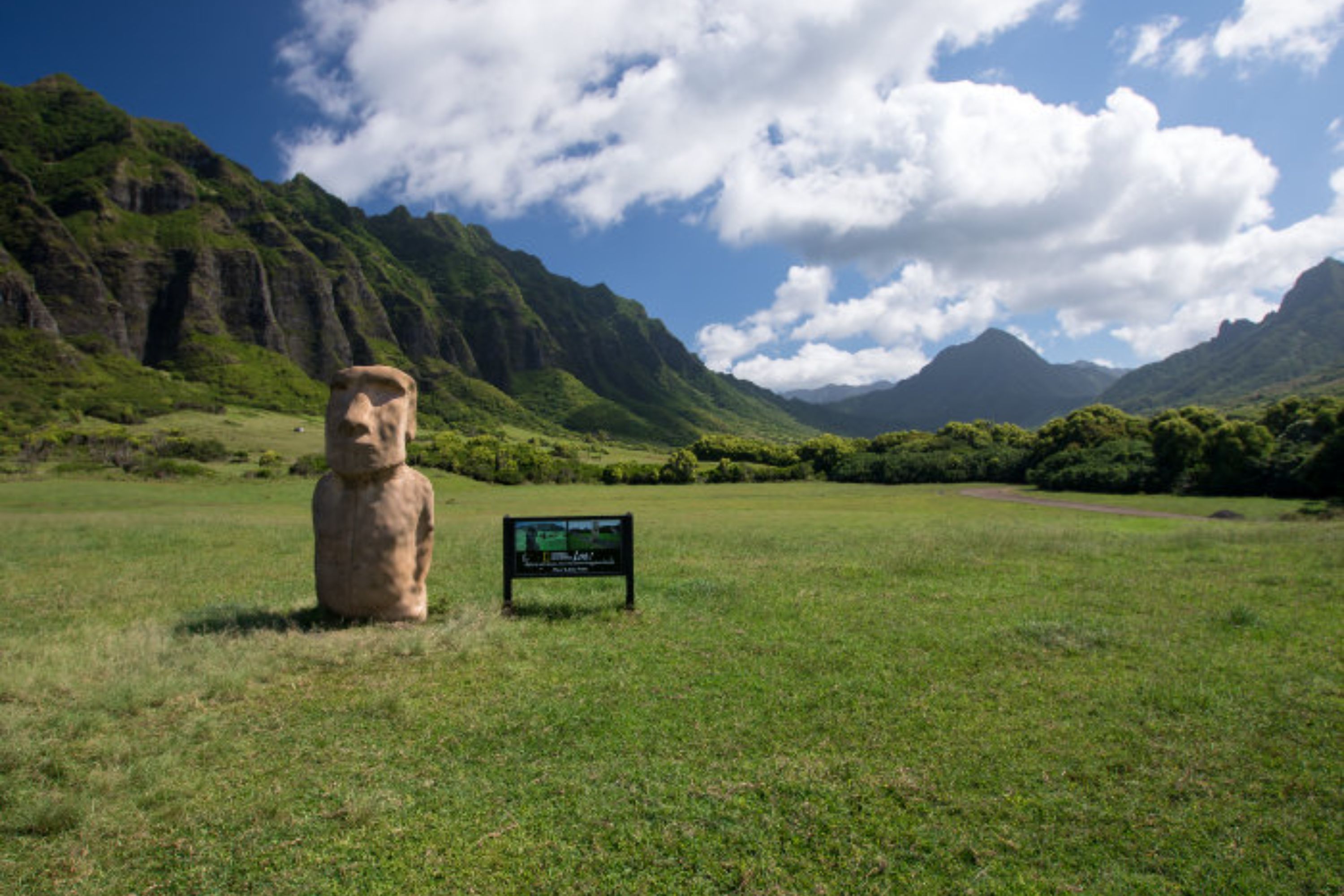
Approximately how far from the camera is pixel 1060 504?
42.6 meters

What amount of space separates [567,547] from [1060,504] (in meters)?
40.8

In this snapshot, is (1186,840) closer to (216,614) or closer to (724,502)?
(216,614)

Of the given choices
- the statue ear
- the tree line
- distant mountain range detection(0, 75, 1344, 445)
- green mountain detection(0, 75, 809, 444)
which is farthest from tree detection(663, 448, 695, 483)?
distant mountain range detection(0, 75, 1344, 445)

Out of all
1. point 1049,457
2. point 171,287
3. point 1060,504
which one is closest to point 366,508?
point 1060,504

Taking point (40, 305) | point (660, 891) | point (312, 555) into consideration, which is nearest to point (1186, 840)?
point (660, 891)

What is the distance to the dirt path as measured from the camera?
33.4 m

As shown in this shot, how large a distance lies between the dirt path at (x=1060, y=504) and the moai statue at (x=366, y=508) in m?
32.9

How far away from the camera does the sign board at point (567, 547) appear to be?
11406 millimetres

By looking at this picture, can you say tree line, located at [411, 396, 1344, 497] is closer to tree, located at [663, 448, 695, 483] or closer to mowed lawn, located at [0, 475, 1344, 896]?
tree, located at [663, 448, 695, 483]

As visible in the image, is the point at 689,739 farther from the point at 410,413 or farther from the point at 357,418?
the point at 410,413

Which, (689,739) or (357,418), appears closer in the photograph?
(689,739)

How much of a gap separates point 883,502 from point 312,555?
35275 mm

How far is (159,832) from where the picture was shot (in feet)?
16.1

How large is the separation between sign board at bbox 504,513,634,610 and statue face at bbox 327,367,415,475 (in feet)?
7.44
